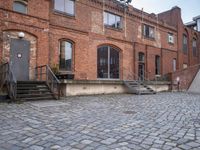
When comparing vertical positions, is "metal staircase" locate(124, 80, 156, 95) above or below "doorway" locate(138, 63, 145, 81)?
below

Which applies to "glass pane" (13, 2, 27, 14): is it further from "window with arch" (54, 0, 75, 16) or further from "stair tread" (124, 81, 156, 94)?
"stair tread" (124, 81, 156, 94)

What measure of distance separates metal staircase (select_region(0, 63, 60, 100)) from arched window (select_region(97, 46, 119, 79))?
19.4 feet

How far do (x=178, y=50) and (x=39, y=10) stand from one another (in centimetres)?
1833

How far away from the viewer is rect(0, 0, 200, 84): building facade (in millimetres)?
12625

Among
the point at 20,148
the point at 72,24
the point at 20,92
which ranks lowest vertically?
the point at 20,148

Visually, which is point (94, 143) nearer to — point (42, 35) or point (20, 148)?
point (20, 148)

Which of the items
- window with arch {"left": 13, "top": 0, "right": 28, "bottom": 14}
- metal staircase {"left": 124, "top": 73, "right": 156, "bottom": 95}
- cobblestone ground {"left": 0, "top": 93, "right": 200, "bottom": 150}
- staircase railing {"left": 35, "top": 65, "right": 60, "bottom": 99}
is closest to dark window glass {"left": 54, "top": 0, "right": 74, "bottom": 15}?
window with arch {"left": 13, "top": 0, "right": 28, "bottom": 14}

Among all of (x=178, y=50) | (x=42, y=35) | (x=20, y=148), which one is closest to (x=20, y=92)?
(x=42, y=35)

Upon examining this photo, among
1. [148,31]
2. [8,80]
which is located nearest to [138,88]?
[148,31]

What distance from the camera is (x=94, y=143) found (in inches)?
180

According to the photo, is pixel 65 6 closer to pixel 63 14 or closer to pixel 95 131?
pixel 63 14

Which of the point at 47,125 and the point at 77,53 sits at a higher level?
the point at 77,53

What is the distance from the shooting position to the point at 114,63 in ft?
62.7

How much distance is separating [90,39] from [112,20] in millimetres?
3389
